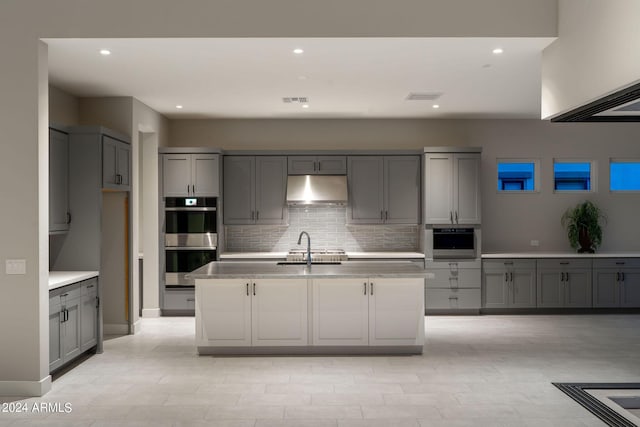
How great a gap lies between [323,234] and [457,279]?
7.00 ft

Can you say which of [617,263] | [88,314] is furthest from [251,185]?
[617,263]

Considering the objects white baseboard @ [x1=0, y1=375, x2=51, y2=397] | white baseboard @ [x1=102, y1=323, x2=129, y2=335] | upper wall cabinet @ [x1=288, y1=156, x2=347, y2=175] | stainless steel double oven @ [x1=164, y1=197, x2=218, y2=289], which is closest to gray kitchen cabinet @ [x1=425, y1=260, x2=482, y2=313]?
upper wall cabinet @ [x1=288, y1=156, x2=347, y2=175]

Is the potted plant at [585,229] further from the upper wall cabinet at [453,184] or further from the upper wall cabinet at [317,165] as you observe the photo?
the upper wall cabinet at [317,165]

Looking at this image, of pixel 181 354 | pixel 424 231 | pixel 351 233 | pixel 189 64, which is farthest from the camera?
pixel 351 233

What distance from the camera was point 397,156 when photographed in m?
8.08

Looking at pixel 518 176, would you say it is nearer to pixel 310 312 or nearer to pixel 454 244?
pixel 454 244

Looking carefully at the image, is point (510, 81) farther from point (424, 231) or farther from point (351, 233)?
point (351, 233)

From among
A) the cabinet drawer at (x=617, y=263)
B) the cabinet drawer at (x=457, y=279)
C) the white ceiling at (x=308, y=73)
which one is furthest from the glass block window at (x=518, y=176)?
the cabinet drawer at (x=457, y=279)

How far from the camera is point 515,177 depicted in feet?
28.1

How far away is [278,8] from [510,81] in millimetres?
2900

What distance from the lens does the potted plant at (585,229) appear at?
8008 mm

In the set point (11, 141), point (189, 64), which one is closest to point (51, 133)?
point (11, 141)

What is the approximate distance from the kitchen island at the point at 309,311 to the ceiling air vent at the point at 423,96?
2327mm

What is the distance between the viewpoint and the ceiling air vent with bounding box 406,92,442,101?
655 cm
